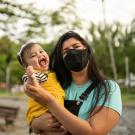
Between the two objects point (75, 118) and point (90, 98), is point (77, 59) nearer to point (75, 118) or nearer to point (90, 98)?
point (90, 98)

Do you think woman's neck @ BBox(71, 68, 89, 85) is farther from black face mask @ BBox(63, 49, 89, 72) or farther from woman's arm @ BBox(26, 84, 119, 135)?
woman's arm @ BBox(26, 84, 119, 135)

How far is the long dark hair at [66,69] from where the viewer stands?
296 centimetres

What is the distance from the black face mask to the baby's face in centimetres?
22

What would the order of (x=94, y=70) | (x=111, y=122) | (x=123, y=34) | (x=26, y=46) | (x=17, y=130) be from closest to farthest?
(x=111, y=122), (x=94, y=70), (x=26, y=46), (x=17, y=130), (x=123, y=34)

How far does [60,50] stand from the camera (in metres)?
3.20

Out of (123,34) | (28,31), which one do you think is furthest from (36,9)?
(123,34)

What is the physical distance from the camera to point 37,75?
10.2 ft

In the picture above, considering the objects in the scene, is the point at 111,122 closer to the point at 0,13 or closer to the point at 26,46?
the point at 26,46

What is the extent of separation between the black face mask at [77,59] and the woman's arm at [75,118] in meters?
0.32

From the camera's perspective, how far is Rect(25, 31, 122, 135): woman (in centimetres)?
277

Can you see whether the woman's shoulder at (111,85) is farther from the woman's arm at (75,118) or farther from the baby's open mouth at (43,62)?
the baby's open mouth at (43,62)

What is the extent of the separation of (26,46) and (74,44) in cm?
42

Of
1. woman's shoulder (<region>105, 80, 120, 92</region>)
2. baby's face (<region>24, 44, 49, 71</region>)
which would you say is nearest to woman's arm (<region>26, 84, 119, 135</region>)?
woman's shoulder (<region>105, 80, 120, 92</region>)

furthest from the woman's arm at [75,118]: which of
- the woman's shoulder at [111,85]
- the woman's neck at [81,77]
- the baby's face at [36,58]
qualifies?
the baby's face at [36,58]
